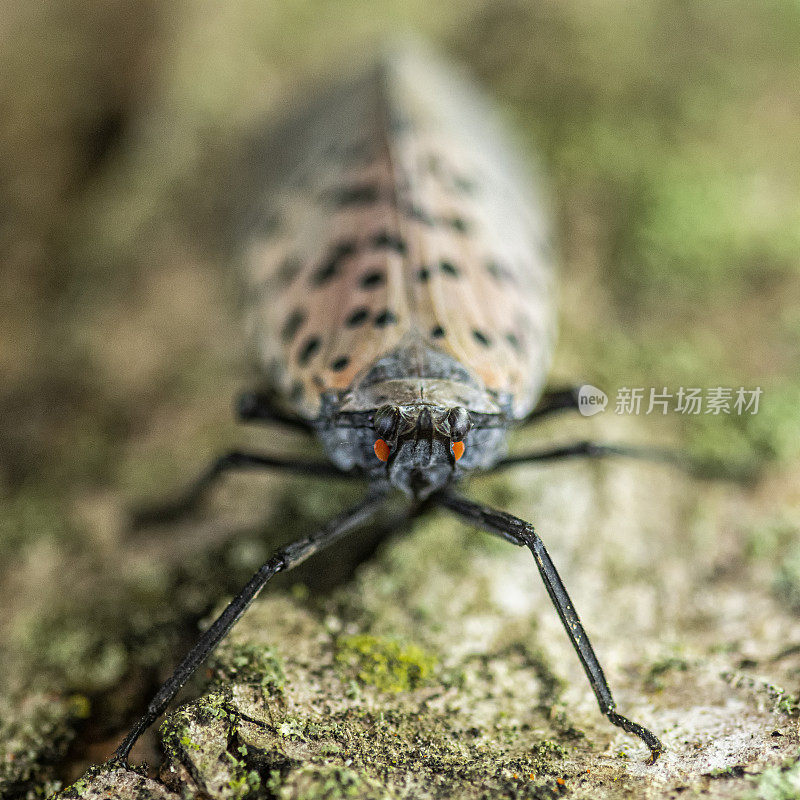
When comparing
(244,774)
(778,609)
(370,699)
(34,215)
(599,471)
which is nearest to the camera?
(244,774)

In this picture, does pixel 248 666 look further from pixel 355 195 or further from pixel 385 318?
pixel 355 195

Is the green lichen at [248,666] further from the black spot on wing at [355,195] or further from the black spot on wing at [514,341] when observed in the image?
the black spot on wing at [355,195]

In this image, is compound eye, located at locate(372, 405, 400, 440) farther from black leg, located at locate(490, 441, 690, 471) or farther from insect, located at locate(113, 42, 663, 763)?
black leg, located at locate(490, 441, 690, 471)

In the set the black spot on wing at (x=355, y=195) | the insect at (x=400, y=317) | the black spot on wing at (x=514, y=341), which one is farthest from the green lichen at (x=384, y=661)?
the black spot on wing at (x=355, y=195)

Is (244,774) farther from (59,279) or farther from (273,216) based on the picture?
(59,279)

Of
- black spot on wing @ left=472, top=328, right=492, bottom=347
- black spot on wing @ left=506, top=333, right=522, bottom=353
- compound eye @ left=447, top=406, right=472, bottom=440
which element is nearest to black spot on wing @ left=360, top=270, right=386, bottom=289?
black spot on wing @ left=472, top=328, right=492, bottom=347

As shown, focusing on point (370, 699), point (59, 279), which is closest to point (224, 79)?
point (59, 279)

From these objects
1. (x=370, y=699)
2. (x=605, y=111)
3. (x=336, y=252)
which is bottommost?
(x=370, y=699)
